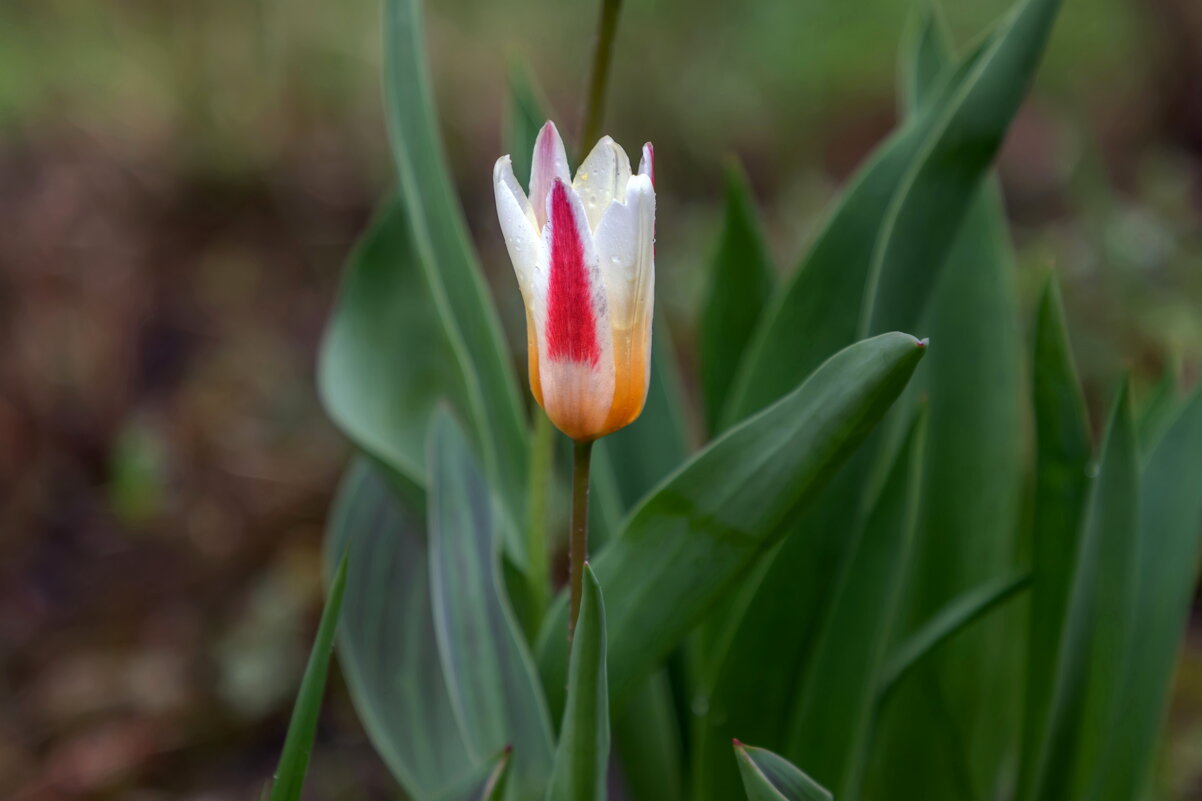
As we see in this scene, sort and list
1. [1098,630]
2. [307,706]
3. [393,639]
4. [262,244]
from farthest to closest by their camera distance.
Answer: [262,244] → [393,639] → [1098,630] → [307,706]

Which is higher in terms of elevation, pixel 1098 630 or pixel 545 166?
pixel 545 166

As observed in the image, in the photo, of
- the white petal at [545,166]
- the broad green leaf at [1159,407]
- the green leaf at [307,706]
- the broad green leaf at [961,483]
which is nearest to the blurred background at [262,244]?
the broad green leaf at [1159,407]

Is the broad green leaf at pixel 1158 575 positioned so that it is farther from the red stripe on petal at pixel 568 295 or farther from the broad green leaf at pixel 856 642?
the red stripe on petal at pixel 568 295

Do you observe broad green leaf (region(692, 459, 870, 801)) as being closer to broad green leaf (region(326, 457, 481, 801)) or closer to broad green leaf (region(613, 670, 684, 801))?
broad green leaf (region(613, 670, 684, 801))

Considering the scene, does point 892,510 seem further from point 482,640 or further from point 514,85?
point 514,85

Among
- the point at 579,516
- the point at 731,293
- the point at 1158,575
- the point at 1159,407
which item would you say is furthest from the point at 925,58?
the point at 579,516

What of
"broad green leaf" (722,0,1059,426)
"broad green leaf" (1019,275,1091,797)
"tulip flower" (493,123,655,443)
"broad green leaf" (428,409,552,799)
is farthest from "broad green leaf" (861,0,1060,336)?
"broad green leaf" (428,409,552,799)

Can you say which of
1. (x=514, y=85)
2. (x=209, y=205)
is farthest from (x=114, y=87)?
(x=514, y=85)

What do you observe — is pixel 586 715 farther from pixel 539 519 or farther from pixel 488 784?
pixel 539 519
